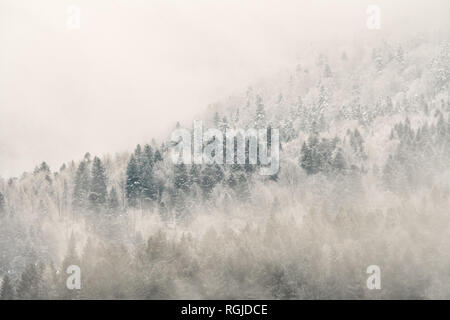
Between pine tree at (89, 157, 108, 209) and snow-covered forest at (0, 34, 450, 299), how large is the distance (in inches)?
11.0

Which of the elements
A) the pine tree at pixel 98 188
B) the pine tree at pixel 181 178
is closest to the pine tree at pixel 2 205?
the pine tree at pixel 98 188

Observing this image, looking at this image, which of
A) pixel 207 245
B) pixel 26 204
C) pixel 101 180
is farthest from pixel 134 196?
pixel 207 245

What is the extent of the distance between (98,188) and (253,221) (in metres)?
37.0

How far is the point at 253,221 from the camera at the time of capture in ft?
469

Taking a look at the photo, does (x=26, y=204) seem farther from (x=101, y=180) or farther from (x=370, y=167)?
(x=370, y=167)

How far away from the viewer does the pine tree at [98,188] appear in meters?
149

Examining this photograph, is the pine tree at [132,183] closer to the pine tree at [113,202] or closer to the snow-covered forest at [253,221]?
the snow-covered forest at [253,221]

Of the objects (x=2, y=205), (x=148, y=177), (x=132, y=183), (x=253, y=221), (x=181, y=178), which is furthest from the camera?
(x=2, y=205)

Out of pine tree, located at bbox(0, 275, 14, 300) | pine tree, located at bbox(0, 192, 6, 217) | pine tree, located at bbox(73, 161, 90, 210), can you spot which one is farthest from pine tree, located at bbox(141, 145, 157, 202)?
pine tree, located at bbox(0, 275, 14, 300)

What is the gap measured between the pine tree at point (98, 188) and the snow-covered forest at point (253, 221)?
28 centimetres

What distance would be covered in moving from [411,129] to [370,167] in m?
19.6

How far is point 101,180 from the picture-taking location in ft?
502

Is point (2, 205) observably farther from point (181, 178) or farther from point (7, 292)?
point (7, 292)

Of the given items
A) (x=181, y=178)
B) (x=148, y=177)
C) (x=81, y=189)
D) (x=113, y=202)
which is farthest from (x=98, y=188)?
(x=181, y=178)
